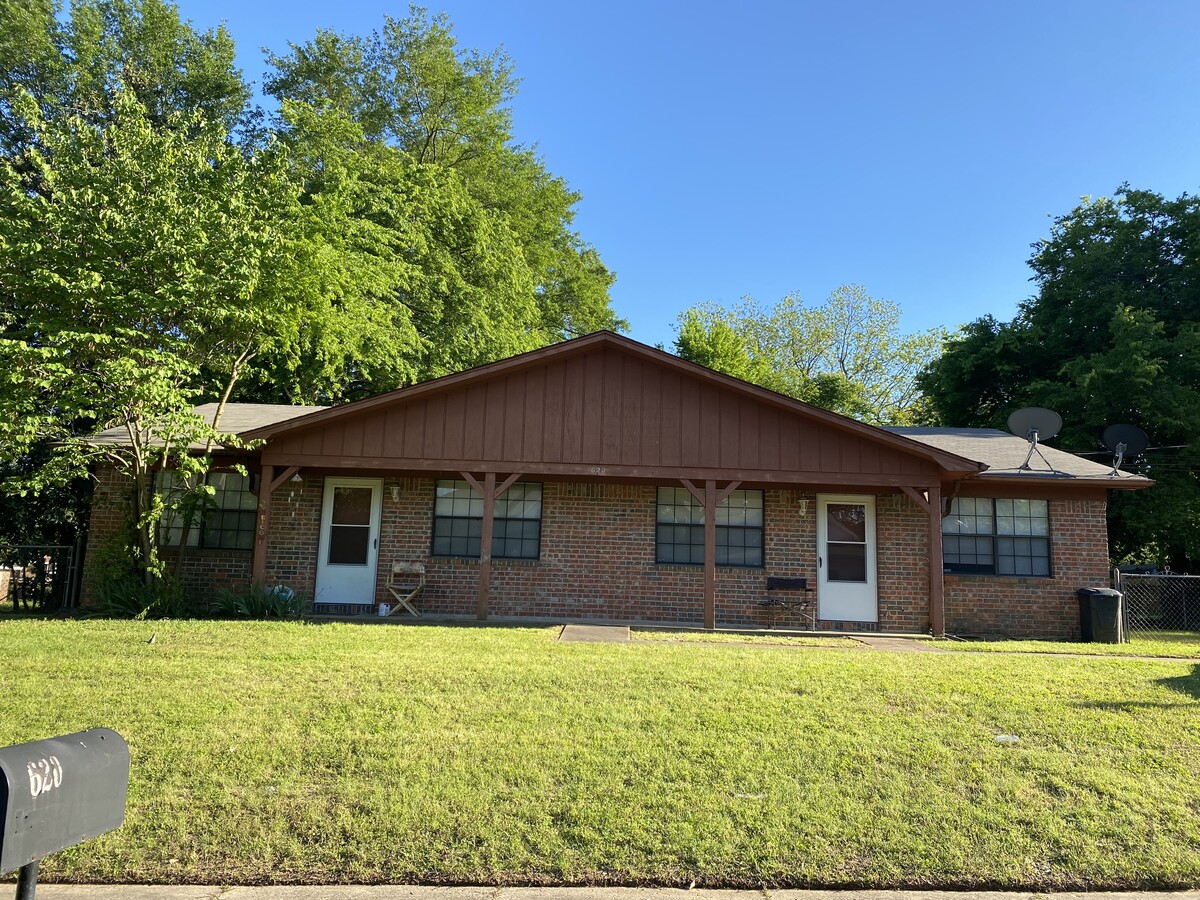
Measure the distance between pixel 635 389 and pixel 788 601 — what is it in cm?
433

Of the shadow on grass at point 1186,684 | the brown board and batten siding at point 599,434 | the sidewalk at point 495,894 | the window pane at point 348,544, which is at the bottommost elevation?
the sidewalk at point 495,894

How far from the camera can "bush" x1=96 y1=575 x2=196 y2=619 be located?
37.1 feet

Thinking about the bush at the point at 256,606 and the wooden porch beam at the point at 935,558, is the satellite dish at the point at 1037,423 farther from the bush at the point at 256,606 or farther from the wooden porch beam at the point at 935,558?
the bush at the point at 256,606

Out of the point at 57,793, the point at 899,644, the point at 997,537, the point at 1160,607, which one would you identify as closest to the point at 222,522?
the point at 899,644

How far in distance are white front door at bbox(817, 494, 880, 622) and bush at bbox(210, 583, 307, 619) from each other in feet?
27.6

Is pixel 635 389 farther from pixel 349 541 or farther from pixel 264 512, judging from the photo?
pixel 264 512

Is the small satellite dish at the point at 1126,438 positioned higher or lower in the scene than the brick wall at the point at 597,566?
higher

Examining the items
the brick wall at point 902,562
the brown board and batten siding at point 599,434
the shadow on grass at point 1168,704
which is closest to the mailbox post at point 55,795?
the shadow on grass at point 1168,704

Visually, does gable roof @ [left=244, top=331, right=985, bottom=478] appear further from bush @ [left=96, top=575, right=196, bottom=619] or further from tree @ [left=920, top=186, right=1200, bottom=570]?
tree @ [left=920, top=186, right=1200, bottom=570]

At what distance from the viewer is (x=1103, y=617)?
12328mm

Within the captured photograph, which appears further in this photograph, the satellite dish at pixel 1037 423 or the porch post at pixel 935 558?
the satellite dish at pixel 1037 423

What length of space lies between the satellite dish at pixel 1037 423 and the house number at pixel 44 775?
15059mm

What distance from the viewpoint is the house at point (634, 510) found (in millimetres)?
12219

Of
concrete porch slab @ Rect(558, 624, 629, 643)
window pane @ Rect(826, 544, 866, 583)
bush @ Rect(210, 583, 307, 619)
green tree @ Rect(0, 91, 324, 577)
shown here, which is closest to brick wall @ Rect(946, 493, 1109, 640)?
window pane @ Rect(826, 544, 866, 583)
